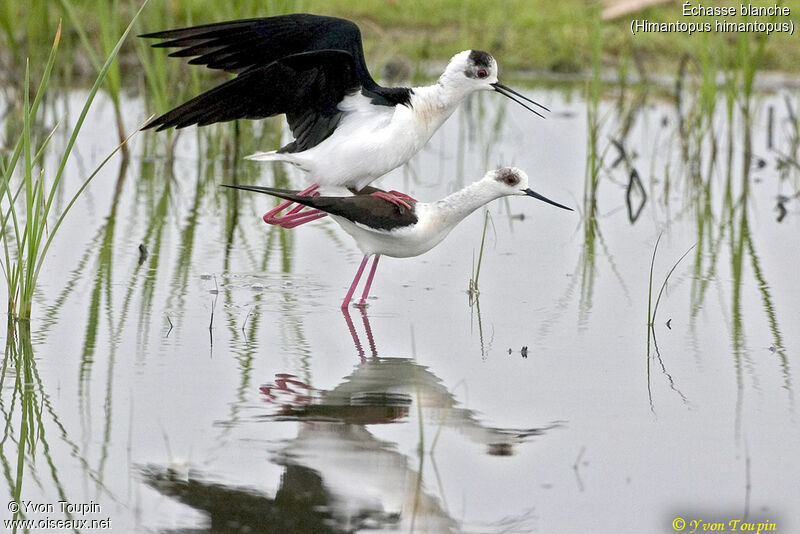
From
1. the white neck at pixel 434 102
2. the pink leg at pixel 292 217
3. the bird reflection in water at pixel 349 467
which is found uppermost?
the white neck at pixel 434 102

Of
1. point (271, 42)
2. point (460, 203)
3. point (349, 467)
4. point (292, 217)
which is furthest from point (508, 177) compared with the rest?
point (349, 467)

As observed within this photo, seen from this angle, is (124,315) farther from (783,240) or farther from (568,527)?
(783,240)

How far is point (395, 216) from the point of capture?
5223 millimetres

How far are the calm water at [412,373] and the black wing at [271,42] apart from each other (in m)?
0.95

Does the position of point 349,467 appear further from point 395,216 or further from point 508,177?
point 508,177

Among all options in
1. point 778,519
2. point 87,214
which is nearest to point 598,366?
point 778,519

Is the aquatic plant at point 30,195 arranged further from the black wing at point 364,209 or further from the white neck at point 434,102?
the white neck at point 434,102

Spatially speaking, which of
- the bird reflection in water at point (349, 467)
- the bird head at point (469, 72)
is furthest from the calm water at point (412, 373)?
the bird head at point (469, 72)

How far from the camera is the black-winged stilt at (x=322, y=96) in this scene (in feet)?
17.0

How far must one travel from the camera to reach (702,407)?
13.6 feet

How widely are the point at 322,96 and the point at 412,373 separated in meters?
1.43

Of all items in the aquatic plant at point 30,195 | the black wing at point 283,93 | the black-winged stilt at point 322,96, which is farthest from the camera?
the black-winged stilt at point 322,96

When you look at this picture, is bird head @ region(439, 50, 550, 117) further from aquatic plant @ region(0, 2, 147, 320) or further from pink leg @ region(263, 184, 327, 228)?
aquatic plant @ region(0, 2, 147, 320)

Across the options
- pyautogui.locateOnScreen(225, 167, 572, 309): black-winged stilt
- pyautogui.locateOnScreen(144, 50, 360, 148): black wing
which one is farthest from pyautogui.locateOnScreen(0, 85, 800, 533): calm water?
pyautogui.locateOnScreen(144, 50, 360, 148): black wing
